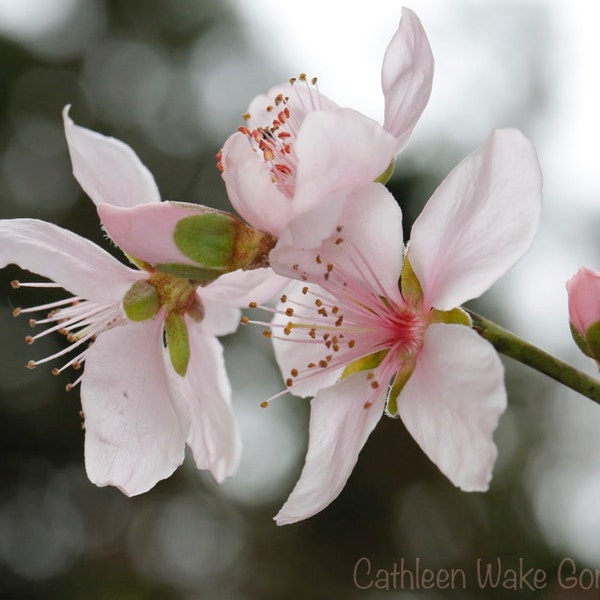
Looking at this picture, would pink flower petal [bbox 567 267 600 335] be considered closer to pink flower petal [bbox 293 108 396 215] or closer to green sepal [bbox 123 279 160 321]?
pink flower petal [bbox 293 108 396 215]

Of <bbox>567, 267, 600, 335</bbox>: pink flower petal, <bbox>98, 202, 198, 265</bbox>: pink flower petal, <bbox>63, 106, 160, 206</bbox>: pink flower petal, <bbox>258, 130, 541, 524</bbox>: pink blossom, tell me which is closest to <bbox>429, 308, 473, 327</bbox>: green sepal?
<bbox>258, 130, 541, 524</bbox>: pink blossom

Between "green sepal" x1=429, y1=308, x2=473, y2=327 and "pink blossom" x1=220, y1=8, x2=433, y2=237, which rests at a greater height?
"pink blossom" x1=220, y1=8, x2=433, y2=237

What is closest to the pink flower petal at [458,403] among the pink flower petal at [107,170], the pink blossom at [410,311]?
the pink blossom at [410,311]

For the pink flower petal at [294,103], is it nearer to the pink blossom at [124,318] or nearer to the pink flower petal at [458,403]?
the pink blossom at [124,318]

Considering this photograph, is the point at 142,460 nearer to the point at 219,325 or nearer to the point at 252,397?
the point at 219,325

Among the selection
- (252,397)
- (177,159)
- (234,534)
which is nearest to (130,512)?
(234,534)

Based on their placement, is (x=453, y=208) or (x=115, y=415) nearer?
(x=453, y=208)

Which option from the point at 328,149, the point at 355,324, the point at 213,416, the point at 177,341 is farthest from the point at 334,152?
the point at 213,416
